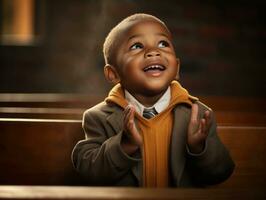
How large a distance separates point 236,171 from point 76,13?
213 cm

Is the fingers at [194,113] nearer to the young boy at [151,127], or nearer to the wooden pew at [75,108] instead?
the young boy at [151,127]

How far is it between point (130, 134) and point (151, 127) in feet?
0.28

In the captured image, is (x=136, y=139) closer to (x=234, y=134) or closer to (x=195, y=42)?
(x=234, y=134)

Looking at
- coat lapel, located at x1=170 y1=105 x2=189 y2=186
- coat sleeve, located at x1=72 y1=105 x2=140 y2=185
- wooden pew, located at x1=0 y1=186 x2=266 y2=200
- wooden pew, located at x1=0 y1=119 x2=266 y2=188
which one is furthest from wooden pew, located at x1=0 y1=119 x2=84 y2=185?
wooden pew, located at x1=0 y1=186 x2=266 y2=200

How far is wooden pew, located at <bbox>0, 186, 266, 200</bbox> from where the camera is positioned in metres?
0.53

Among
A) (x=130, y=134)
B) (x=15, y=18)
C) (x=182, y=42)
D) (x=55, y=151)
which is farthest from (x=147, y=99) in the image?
(x=15, y=18)

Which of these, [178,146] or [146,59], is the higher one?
[146,59]

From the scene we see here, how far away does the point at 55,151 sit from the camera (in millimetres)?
1084

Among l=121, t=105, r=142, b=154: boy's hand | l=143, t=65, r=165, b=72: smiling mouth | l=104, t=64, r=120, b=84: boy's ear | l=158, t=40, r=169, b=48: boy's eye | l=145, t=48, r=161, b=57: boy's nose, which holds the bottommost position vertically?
l=121, t=105, r=142, b=154: boy's hand

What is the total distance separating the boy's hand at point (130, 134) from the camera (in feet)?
2.57

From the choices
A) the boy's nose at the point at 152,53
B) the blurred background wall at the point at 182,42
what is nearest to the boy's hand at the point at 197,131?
the boy's nose at the point at 152,53

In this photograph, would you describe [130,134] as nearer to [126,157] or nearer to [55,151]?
[126,157]

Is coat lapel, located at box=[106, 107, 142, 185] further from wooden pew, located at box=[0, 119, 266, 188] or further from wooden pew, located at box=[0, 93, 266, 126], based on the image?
wooden pew, located at box=[0, 93, 266, 126]

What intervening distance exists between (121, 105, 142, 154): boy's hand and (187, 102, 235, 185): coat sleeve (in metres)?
0.10
